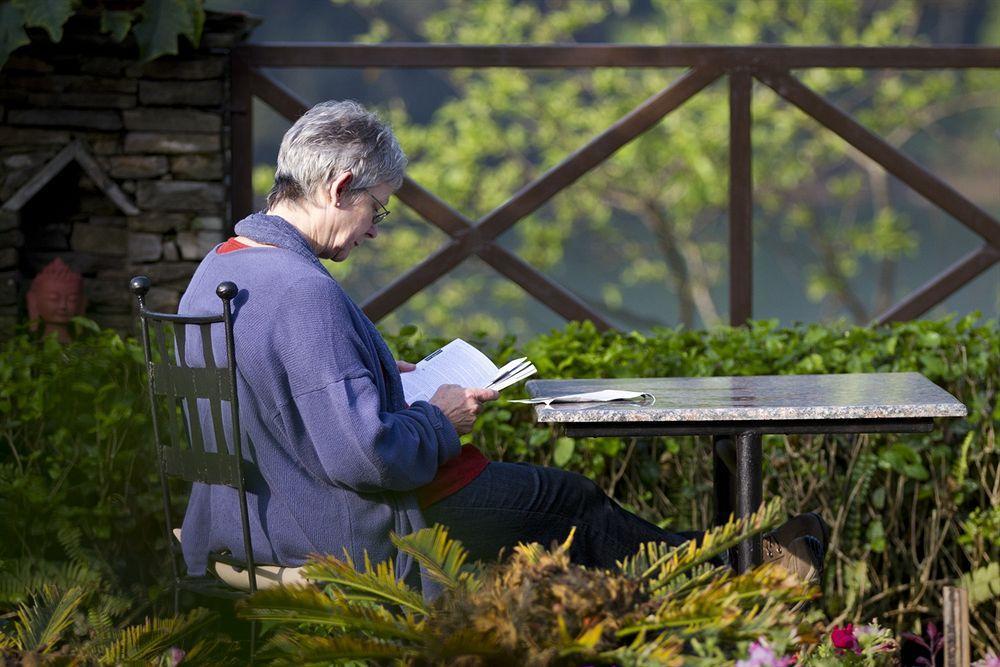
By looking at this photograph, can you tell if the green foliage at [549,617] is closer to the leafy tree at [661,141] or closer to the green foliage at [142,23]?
the green foliage at [142,23]

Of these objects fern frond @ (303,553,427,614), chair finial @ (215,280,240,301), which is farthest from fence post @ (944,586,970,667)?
chair finial @ (215,280,240,301)

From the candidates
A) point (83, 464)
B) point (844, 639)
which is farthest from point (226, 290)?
point (83, 464)

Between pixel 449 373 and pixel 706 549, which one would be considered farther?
pixel 449 373

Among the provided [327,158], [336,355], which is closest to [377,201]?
[327,158]

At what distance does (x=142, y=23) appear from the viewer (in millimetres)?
3949

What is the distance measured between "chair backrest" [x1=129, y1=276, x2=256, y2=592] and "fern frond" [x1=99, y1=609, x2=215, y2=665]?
156 millimetres

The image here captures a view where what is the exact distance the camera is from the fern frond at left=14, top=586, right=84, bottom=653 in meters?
2.06

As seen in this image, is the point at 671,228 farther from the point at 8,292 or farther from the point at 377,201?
the point at 377,201

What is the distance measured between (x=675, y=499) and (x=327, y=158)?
1.67m

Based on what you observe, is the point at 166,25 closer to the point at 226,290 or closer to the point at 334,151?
the point at 334,151

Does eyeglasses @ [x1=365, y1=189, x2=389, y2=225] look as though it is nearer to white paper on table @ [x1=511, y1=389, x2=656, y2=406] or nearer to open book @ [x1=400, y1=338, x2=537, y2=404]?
open book @ [x1=400, y1=338, x2=537, y2=404]

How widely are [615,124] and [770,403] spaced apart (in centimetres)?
212

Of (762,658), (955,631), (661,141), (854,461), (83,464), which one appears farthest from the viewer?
(661,141)

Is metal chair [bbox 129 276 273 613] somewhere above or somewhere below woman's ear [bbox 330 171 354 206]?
below
